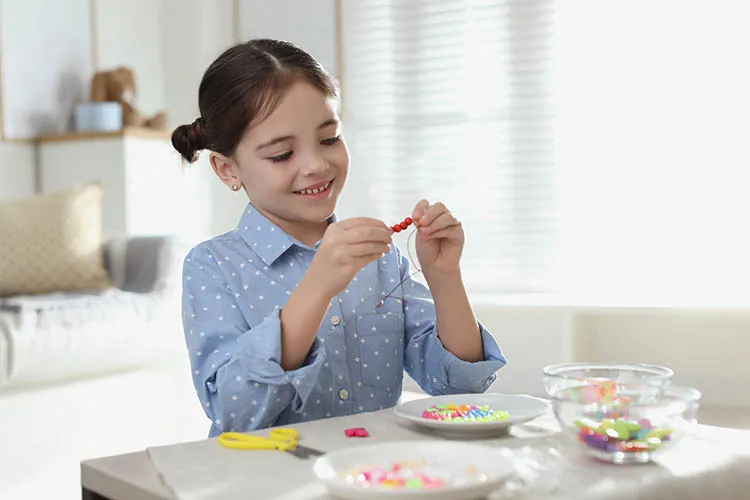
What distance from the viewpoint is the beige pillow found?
312 centimetres

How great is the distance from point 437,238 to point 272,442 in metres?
0.43

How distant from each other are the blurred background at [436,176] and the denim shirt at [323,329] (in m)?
1.56

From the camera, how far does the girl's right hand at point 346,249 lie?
3.48 feet

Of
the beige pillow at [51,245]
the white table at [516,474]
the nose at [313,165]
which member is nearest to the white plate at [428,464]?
the white table at [516,474]

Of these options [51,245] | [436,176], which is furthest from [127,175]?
[436,176]

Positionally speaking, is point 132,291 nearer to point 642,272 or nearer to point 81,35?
point 81,35

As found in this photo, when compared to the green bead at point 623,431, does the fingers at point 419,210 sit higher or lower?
higher

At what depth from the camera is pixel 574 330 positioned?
3.24m

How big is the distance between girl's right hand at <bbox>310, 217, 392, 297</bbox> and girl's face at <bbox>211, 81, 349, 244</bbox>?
0.70 feet

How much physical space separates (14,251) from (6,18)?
121 cm

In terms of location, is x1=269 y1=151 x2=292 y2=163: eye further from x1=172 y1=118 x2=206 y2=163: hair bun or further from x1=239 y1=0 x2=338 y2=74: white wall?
x1=239 y1=0 x2=338 y2=74: white wall

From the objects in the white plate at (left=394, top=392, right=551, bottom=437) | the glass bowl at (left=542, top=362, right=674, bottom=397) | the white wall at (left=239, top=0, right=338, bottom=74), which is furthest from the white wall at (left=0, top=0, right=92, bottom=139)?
the glass bowl at (left=542, top=362, right=674, bottom=397)

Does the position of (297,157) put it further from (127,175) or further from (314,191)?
(127,175)

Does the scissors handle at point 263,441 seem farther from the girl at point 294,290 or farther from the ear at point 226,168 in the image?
the ear at point 226,168
